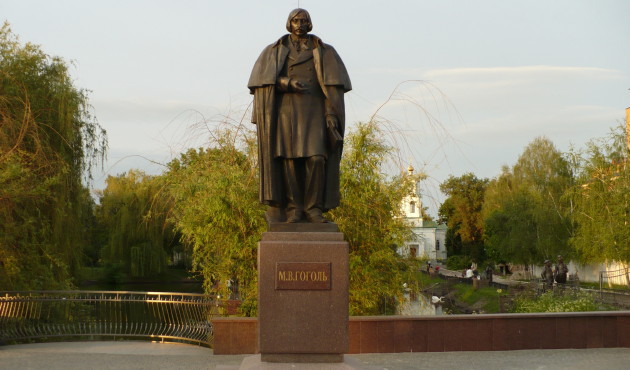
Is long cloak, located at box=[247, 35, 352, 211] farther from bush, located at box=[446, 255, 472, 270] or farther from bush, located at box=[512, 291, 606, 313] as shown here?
bush, located at box=[446, 255, 472, 270]

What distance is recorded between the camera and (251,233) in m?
12.2

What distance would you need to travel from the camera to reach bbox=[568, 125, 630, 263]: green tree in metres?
27.8

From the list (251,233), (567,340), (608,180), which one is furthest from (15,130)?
(608,180)

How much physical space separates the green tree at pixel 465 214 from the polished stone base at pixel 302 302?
5819 centimetres

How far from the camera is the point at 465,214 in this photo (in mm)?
67812

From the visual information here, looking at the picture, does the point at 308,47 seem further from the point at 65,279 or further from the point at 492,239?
the point at 492,239

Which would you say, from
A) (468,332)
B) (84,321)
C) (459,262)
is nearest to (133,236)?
(84,321)

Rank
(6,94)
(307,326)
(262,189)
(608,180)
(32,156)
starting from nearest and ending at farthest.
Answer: (307,326) < (262,189) < (32,156) < (6,94) < (608,180)

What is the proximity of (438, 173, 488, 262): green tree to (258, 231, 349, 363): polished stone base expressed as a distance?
58186mm

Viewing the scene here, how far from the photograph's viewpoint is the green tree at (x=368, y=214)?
39.7ft

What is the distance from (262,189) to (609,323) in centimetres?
651

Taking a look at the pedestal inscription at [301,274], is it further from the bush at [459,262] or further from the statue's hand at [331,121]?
the bush at [459,262]

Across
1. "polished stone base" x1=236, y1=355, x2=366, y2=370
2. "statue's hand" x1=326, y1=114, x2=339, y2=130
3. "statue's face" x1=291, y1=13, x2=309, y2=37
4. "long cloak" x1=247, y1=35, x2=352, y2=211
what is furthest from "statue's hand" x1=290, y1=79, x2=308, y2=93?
"polished stone base" x1=236, y1=355, x2=366, y2=370

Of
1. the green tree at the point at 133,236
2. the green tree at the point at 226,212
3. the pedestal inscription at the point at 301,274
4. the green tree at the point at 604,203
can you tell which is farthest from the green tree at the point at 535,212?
the pedestal inscription at the point at 301,274
